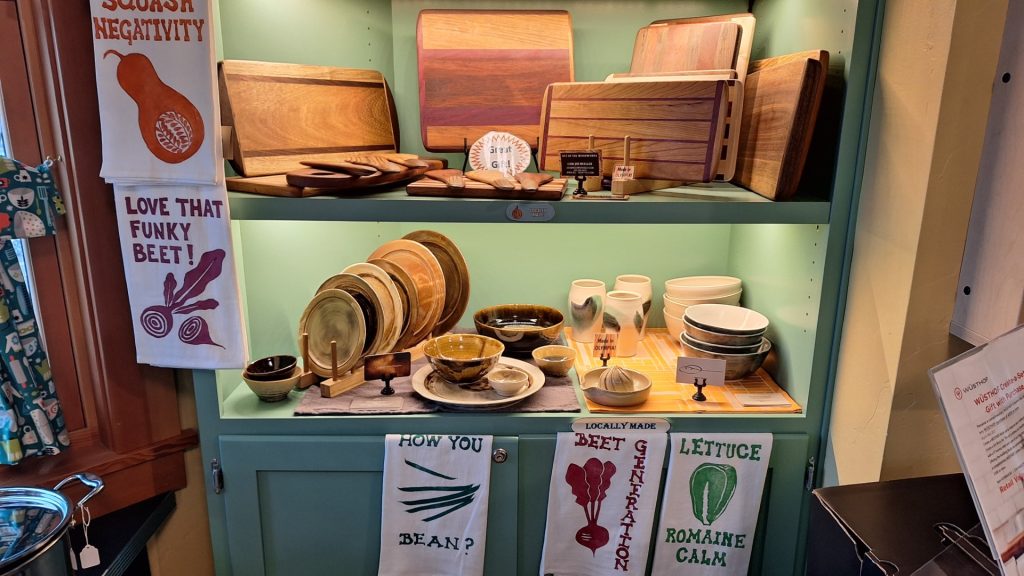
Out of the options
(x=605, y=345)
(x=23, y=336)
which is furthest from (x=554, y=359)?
(x=23, y=336)

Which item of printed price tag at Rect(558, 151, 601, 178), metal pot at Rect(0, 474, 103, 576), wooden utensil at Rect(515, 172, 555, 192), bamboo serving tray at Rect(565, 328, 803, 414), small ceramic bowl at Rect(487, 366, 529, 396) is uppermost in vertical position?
printed price tag at Rect(558, 151, 601, 178)

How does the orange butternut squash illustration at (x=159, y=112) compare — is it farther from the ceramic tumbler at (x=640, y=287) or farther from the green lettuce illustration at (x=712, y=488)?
the green lettuce illustration at (x=712, y=488)

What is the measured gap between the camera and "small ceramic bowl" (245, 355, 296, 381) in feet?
5.15

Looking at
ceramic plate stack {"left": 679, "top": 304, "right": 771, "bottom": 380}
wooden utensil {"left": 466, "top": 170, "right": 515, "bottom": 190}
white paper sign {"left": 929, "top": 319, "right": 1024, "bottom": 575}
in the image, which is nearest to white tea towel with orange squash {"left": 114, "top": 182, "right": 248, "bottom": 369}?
wooden utensil {"left": 466, "top": 170, "right": 515, "bottom": 190}

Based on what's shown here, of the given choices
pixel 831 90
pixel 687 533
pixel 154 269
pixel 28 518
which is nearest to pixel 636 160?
pixel 831 90

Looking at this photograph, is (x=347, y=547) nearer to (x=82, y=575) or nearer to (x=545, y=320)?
(x=82, y=575)

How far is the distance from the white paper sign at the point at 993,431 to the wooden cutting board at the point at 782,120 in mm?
544

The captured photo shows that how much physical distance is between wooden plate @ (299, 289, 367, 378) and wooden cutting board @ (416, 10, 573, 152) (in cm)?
53

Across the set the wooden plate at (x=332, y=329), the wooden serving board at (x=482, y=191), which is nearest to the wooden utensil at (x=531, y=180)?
the wooden serving board at (x=482, y=191)

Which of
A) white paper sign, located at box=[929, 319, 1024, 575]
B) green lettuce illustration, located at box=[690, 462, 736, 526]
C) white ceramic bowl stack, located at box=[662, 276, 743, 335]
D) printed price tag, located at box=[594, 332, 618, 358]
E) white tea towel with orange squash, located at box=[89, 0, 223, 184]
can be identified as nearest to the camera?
white paper sign, located at box=[929, 319, 1024, 575]

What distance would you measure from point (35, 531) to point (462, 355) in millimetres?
924

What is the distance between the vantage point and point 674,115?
1.51 metres

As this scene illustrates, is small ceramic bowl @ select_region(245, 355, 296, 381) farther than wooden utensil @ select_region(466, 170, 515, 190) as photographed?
Yes

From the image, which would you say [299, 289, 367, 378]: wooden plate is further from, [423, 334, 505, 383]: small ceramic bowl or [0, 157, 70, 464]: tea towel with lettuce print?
[0, 157, 70, 464]: tea towel with lettuce print
